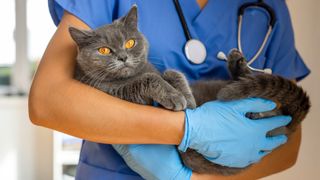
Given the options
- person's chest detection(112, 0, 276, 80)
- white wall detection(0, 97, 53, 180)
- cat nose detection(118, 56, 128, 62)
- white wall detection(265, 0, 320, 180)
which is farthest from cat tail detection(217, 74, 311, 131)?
white wall detection(0, 97, 53, 180)

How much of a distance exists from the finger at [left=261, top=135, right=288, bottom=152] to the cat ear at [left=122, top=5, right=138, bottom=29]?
39 centimetres

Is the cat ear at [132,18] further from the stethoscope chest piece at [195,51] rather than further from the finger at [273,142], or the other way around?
the finger at [273,142]

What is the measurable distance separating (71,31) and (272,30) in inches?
19.6

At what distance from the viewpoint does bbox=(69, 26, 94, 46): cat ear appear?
2.32 ft

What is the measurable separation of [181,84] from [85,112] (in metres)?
0.23

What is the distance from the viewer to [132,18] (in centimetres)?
78

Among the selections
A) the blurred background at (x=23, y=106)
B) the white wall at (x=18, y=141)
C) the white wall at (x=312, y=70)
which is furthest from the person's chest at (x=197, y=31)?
the white wall at (x=18, y=141)

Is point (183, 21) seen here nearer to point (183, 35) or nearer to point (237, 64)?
point (183, 35)

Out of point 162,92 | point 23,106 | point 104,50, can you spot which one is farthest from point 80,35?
point 23,106

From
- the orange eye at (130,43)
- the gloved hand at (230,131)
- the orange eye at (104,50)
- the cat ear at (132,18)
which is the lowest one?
the gloved hand at (230,131)

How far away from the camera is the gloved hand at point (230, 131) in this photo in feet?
2.40

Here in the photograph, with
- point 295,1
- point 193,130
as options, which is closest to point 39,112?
point 193,130

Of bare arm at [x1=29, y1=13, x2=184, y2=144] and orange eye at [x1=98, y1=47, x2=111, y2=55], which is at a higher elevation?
orange eye at [x1=98, y1=47, x2=111, y2=55]

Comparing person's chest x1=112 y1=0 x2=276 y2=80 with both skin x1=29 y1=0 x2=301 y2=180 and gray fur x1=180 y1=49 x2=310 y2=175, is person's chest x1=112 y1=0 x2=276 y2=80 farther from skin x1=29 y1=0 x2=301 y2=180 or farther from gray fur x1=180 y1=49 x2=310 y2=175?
skin x1=29 y1=0 x2=301 y2=180
